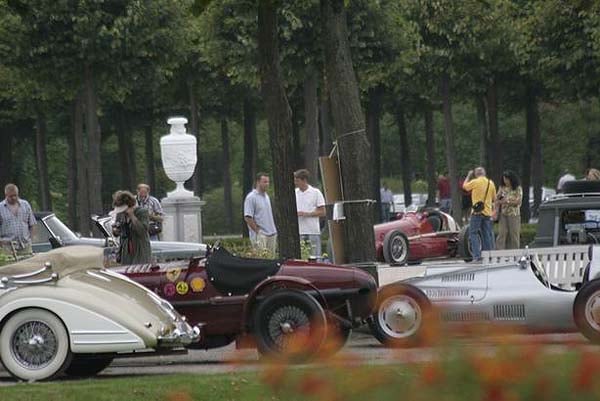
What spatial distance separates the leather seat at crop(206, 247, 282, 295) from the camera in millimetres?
13984

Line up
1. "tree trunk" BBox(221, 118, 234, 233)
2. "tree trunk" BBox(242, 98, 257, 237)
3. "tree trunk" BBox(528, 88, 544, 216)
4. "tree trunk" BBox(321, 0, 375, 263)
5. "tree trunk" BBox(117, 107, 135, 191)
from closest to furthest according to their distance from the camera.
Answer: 1. "tree trunk" BBox(321, 0, 375, 263)
2. "tree trunk" BBox(528, 88, 544, 216)
3. "tree trunk" BBox(117, 107, 135, 191)
4. "tree trunk" BBox(242, 98, 257, 237)
5. "tree trunk" BBox(221, 118, 234, 233)

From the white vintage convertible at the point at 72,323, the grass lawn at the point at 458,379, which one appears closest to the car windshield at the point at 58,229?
the white vintage convertible at the point at 72,323

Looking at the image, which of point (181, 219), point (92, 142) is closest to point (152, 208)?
A: point (181, 219)

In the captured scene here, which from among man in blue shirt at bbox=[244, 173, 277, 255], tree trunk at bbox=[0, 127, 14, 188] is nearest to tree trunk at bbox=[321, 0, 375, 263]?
man in blue shirt at bbox=[244, 173, 277, 255]

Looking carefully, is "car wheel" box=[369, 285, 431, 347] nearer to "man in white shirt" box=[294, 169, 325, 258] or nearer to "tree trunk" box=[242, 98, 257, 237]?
"man in white shirt" box=[294, 169, 325, 258]

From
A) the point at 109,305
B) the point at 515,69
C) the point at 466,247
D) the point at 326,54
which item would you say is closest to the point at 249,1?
the point at 326,54

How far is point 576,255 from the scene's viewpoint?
50.7 ft

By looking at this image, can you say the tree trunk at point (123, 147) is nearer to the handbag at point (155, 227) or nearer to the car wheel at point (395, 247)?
the car wheel at point (395, 247)

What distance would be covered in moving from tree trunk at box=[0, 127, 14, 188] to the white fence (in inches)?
1302

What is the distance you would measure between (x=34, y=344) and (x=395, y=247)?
542 inches

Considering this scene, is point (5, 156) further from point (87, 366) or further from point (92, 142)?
point (87, 366)

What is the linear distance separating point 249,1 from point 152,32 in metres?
15.9

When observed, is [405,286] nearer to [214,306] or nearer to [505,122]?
[214,306]

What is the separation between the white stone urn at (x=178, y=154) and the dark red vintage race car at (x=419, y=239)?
3932 millimetres
